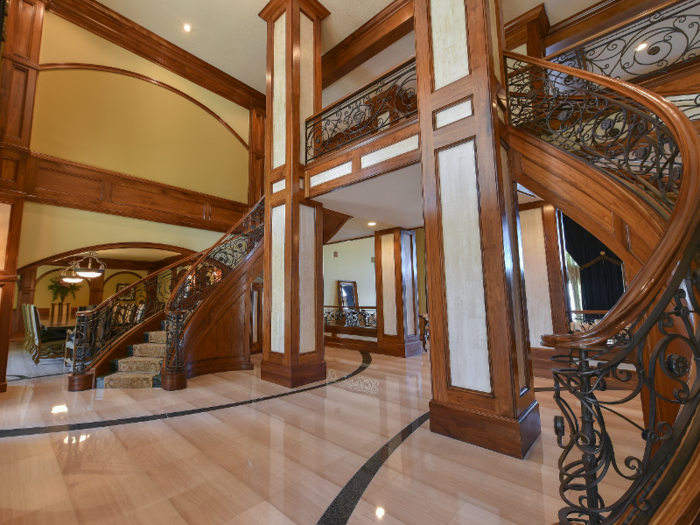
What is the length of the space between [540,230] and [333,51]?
4620 millimetres

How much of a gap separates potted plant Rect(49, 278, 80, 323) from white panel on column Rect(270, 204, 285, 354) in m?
10.3

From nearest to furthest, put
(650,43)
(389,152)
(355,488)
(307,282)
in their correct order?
(355,488) → (389,152) → (307,282) → (650,43)

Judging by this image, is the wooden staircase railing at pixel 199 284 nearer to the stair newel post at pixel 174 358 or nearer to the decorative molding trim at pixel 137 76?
the stair newel post at pixel 174 358

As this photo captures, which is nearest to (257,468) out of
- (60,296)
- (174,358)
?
(174,358)

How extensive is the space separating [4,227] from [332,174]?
4.18m

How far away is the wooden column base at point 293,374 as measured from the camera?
4062mm

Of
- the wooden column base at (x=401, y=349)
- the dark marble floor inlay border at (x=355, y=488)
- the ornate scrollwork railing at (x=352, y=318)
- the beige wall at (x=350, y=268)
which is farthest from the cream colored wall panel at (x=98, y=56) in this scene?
the dark marble floor inlay border at (x=355, y=488)

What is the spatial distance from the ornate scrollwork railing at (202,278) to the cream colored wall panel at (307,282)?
4.17ft

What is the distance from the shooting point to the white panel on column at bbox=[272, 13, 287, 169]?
4645 mm

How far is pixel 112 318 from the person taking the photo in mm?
4910

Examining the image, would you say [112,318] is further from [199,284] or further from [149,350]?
[199,284]

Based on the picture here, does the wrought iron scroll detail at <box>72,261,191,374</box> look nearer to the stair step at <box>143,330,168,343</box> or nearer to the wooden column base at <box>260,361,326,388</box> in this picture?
the stair step at <box>143,330,168,343</box>

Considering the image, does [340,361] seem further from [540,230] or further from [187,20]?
[187,20]

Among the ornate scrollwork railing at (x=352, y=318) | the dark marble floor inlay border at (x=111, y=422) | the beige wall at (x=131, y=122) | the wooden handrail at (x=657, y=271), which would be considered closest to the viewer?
the wooden handrail at (x=657, y=271)
